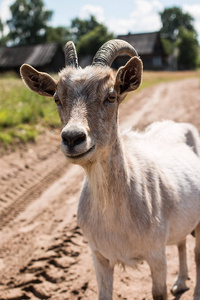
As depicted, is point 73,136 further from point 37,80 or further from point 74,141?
point 37,80

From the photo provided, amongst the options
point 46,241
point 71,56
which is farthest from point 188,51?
point 71,56

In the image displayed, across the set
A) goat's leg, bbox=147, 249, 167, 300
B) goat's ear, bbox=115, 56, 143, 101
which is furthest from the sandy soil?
goat's ear, bbox=115, 56, 143, 101

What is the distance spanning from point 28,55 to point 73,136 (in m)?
31.1

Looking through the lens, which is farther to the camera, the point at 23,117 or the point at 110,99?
the point at 23,117

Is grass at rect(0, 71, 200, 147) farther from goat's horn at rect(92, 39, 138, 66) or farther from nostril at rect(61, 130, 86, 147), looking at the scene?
nostril at rect(61, 130, 86, 147)

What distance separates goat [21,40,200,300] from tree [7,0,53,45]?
38.9 m

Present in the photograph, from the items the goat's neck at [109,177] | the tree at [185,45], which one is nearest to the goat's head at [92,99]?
the goat's neck at [109,177]

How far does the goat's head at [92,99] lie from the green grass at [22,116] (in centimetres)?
559

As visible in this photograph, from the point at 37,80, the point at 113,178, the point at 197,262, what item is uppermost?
the point at 37,80

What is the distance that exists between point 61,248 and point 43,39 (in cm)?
4762

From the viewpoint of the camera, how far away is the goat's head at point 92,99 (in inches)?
96.3

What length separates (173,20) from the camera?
72.0 feet

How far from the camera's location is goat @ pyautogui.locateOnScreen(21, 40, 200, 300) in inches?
107

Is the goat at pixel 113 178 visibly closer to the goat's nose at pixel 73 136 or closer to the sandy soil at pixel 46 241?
the goat's nose at pixel 73 136
